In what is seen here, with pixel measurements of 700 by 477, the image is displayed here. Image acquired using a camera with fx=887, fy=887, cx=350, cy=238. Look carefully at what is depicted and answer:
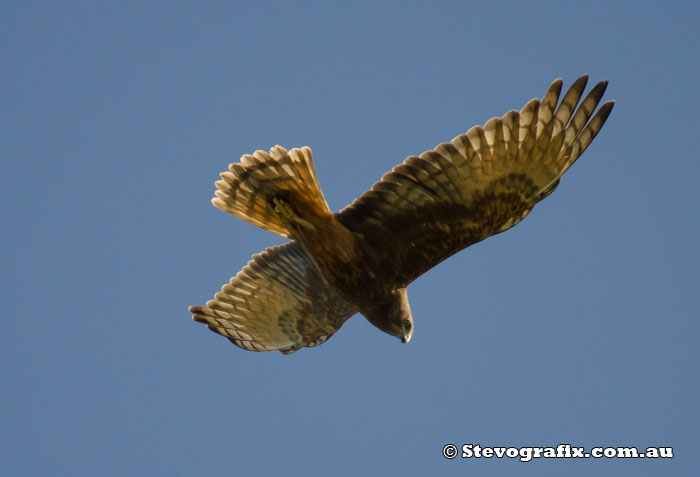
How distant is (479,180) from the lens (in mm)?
6848

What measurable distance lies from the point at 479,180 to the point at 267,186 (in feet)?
5.91

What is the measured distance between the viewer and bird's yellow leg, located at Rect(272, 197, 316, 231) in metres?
7.39

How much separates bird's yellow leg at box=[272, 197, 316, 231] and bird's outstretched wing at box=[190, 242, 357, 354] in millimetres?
1350

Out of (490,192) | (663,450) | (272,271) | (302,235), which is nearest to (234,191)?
(302,235)

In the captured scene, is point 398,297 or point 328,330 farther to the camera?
point 328,330

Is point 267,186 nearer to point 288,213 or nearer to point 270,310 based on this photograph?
point 288,213

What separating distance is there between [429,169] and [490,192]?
1.76 feet

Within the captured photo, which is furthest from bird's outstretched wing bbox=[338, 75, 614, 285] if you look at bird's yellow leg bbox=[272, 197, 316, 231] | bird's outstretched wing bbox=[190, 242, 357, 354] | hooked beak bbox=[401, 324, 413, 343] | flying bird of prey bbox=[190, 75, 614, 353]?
bird's outstretched wing bbox=[190, 242, 357, 354]

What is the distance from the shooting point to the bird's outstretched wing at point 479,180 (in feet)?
22.0

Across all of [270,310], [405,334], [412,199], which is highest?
[270,310]

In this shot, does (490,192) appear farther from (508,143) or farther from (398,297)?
(398,297)

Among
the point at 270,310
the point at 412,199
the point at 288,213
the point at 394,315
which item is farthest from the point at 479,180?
the point at 270,310

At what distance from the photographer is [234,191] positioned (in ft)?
25.1

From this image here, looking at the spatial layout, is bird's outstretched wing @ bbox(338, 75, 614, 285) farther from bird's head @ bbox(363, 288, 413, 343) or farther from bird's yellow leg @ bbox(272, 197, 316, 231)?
bird's head @ bbox(363, 288, 413, 343)
